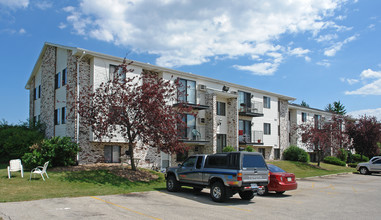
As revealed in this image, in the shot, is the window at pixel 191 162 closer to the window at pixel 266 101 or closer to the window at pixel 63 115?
the window at pixel 63 115

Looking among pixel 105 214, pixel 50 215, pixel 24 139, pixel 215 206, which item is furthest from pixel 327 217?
pixel 24 139

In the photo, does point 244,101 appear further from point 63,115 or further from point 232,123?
point 63,115

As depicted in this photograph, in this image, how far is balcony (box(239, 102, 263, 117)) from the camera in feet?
101

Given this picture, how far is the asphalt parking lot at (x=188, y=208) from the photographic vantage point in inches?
371

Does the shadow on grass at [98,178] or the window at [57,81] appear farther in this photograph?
the window at [57,81]

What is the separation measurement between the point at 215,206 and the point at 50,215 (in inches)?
213

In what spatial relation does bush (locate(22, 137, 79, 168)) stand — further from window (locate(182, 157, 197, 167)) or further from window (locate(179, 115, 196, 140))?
window (locate(179, 115, 196, 140))

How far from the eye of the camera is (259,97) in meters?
33.7

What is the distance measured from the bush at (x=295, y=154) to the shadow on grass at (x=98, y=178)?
72.7ft

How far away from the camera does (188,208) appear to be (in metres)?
10.7

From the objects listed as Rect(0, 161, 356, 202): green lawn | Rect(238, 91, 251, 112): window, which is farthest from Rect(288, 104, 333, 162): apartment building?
Rect(0, 161, 356, 202): green lawn

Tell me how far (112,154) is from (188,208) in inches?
493

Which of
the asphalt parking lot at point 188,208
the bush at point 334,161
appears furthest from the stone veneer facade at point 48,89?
the bush at point 334,161

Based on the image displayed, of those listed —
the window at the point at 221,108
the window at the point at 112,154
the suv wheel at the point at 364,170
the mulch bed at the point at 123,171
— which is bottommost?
the suv wheel at the point at 364,170
